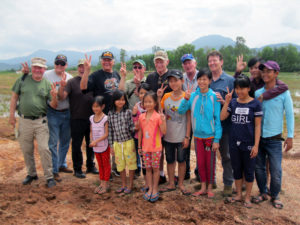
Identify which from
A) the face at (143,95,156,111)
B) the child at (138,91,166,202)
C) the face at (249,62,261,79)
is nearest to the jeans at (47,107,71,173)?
the child at (138,91,166,202)

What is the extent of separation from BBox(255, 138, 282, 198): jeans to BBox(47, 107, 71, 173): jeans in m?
3.86

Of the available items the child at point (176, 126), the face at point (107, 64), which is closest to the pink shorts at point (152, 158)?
the child at point (176, 126)

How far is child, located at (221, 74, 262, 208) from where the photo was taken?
339 cm

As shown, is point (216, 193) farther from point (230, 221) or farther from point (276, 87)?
point (276, 87)

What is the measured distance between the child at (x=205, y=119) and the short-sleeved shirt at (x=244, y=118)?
234 millimetres

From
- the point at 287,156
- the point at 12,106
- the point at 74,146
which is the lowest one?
the point at 287,156

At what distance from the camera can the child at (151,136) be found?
144 inches

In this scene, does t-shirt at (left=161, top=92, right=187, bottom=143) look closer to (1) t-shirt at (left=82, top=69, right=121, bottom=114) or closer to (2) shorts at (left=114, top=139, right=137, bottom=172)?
(2) shorts at (left=114, top=139, right=137, bottom=172)

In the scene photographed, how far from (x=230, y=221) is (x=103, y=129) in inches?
102

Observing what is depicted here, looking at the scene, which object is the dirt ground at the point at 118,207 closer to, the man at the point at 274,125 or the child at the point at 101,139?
the child at the point at 101,139

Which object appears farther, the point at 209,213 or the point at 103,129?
the point at 103,129

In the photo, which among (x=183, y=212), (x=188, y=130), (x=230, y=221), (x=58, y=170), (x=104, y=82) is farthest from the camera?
(x=58, y=170)

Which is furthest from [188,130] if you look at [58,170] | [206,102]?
[58,170]

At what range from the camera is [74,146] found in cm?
462
